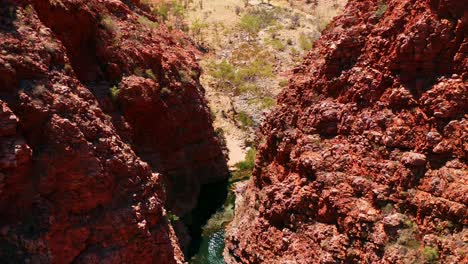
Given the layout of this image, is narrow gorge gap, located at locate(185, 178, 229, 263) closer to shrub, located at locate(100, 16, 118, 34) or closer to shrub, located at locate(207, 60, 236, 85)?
shrub, located at locate(100, 16, 118, 34)

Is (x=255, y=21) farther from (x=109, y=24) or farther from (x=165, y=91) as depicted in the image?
(x=109, y=24)

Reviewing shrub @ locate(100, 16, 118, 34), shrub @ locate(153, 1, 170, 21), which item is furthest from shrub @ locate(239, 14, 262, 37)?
shrub @ locate(100, 16, 118, 34)

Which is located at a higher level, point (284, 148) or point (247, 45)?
point (247, 45)

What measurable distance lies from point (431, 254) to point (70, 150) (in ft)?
37.8

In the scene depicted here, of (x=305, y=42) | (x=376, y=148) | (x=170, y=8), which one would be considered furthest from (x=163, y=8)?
(x=376, y=148)

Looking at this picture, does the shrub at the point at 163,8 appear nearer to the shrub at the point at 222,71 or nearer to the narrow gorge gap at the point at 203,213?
the shrub at the point at 222,71

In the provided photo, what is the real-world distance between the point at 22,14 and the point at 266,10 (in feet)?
159

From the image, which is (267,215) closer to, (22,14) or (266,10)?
(22,14)

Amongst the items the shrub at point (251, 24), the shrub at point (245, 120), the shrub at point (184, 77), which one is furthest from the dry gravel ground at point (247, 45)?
the shrub at point (184, 77)

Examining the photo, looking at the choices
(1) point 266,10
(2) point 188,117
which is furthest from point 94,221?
(1) point 266,10

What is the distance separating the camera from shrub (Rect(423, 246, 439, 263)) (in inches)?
571

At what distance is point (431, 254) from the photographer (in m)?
14.6

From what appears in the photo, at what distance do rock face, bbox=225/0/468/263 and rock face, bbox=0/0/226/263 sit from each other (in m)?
5.42

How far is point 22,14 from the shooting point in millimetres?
17000
